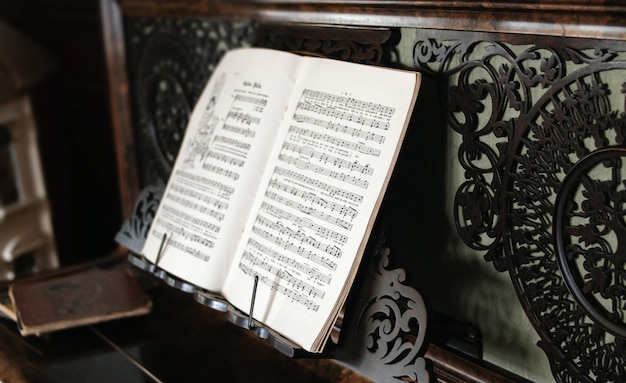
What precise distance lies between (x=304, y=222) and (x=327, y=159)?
0.30 feet

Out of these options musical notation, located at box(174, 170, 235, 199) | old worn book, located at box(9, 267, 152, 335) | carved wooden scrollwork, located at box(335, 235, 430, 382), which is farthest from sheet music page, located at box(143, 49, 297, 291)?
carved wooden scrollwork, located at box(335, 235, 430, 382)

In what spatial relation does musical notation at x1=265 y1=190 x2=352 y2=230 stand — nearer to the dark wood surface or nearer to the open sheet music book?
the open sheet music book

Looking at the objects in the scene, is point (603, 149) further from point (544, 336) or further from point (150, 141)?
point (150, 141)

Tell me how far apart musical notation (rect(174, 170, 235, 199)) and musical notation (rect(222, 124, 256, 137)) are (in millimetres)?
86

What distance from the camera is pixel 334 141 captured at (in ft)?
3.03

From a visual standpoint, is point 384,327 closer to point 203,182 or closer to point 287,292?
point 287,292

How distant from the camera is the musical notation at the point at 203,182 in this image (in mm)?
1062

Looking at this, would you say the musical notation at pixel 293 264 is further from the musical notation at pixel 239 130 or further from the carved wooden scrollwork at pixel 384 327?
the musical notation at pixel 239 130

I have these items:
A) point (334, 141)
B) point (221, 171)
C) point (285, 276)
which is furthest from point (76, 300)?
point (334, 141)

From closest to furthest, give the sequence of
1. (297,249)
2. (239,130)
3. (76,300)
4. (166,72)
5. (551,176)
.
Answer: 1. (551,176)
2. (297,249)
3. (239,130)
4. (76,300)
5. (166,72)

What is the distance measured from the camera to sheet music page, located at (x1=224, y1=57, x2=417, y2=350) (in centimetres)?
87

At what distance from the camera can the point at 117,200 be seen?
240 cm

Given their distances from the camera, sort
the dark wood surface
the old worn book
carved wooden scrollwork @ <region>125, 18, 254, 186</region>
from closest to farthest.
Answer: the dark wood surface → the old worn book → carved wooden scrollwork @ <region>125, 18, 254, 186</region>

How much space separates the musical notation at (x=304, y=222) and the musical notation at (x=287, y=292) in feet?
0.28
